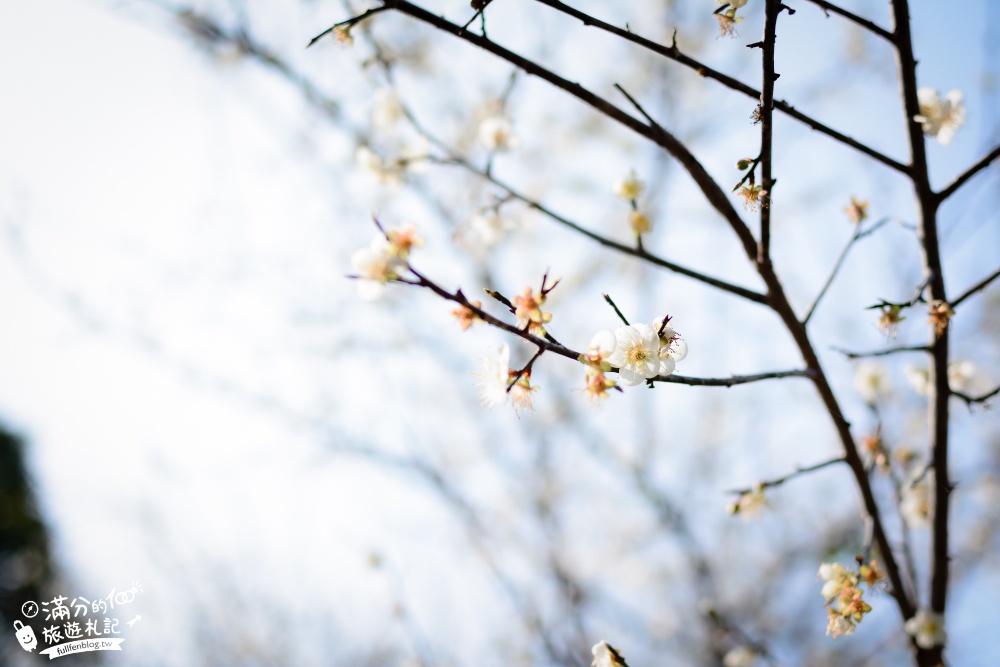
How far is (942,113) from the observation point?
5.08ft

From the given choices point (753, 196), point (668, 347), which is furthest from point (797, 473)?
point (753, 196)

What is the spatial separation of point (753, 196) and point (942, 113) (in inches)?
32.7

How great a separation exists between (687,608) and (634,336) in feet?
16.7

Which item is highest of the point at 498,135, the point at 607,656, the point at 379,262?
the point at 498,135

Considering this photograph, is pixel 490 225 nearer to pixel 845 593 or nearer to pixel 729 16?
pixel 729 16

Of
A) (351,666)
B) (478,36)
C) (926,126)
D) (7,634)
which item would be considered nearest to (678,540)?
(926,126)

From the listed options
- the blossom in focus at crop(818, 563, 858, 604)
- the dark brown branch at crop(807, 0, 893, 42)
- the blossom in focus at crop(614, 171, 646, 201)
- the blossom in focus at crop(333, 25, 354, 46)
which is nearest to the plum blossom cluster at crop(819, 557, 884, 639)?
the blossom in focus at crop(818, 563, 858, 604)

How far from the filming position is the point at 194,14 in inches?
103

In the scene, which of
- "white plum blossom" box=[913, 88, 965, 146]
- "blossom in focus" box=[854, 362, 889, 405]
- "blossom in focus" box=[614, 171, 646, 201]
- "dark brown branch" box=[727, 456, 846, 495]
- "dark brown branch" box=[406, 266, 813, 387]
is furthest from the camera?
"blossom in focus" box=[854, 362, 889, 405]

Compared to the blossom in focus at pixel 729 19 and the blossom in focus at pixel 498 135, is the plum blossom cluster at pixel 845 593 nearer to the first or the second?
the blossom in focus at pixel 729 19

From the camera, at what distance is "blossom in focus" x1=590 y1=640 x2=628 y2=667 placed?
54.2 inches

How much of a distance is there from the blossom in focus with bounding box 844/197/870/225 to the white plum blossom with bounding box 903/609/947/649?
1080 millimetres

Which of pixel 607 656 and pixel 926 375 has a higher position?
pixel 926 375

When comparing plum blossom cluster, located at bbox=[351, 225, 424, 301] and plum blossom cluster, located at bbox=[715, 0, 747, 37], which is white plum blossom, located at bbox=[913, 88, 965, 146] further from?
plum blossom cluster, located at bbox=[351, 225, 424, 301]
